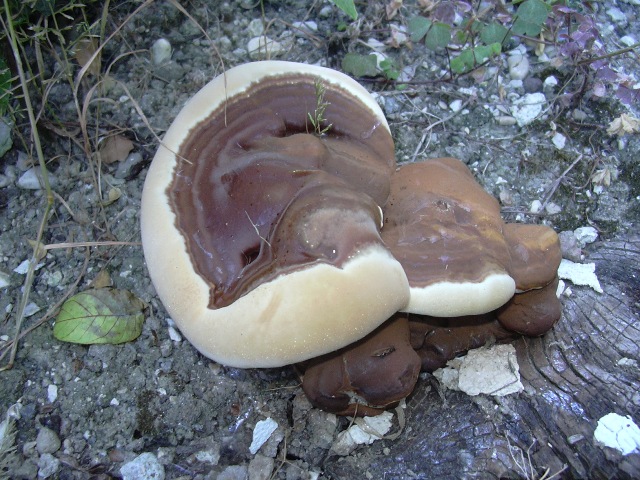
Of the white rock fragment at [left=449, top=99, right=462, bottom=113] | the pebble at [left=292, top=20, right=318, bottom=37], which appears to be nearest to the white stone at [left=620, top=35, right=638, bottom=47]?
the white rock fragment at [left=449, top=99, right=462, bottom=113]

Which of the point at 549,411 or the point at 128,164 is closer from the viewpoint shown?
the point at 549,411

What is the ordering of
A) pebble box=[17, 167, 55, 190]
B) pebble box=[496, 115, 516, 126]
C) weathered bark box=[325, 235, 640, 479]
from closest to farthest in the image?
weathered bark box=[325, 235, 640, 479], pebble box=[17, 167, 55, 190], pebble box=[496, 115, 516, 126]

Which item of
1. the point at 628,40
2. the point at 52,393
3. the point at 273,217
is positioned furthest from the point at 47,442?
the point at 628,40

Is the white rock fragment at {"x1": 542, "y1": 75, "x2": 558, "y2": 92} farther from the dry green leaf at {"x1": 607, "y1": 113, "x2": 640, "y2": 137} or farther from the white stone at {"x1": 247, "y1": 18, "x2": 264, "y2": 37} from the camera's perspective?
the white stone at {"x1": 247, "y1": 18, "x2": 264, "y2": 37}

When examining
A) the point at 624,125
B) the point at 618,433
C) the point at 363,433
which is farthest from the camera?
the point at 624,125

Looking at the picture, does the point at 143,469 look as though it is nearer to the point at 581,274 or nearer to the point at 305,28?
the point at 581,274

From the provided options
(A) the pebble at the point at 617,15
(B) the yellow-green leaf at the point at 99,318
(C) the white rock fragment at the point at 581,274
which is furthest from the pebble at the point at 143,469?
(A) the pebble at the point at 617,15
